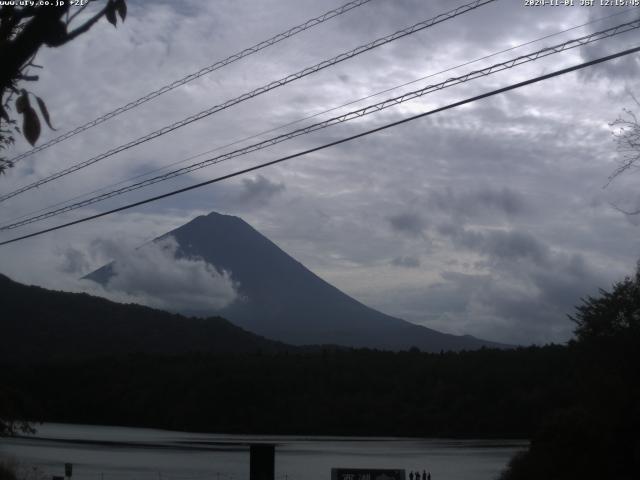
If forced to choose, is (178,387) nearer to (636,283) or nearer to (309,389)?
(309,389)

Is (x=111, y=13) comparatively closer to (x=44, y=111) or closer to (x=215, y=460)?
(x=44, y=111)

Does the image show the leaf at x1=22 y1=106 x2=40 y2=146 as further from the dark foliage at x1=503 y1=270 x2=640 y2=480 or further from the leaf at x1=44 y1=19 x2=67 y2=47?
the dark foliage at x1=503 y1=270 x2=640 y2=480

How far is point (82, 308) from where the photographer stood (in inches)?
5251

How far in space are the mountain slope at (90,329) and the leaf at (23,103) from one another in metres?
110

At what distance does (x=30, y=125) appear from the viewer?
4.39 meters

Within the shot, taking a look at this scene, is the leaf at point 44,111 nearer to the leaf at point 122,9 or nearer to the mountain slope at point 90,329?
the leaf at point 122,9

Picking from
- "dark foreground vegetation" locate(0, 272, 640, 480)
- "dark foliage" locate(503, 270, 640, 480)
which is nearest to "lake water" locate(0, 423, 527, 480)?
"dark foliage" locate(503, 270, 640, 480)

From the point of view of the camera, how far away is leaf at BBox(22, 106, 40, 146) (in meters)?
4.38

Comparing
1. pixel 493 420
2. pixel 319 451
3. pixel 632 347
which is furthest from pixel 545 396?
pixel 632 347

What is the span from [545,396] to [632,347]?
61262 mm

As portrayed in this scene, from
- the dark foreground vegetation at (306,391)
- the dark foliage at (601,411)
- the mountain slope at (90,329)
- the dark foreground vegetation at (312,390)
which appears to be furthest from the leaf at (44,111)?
the mountain slope at (90,329)

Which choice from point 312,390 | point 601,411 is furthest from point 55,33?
point 312,390

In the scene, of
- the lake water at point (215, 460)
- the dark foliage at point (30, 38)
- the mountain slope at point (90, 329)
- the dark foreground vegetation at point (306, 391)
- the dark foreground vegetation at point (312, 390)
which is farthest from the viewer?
the mountain slope at point (90, 329)

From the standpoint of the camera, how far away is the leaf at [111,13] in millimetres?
4412
